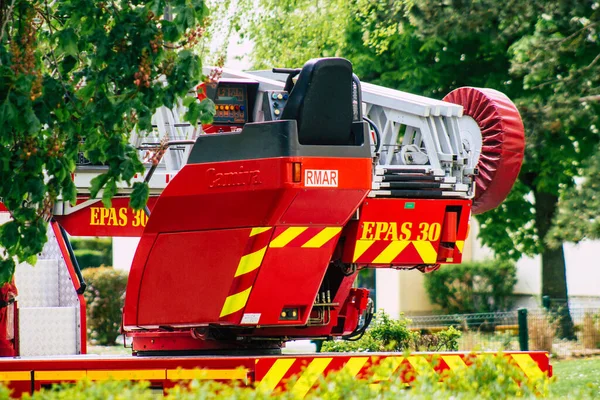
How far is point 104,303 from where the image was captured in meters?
23.7

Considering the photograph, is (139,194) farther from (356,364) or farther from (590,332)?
(590,332)

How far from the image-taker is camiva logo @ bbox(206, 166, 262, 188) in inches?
316

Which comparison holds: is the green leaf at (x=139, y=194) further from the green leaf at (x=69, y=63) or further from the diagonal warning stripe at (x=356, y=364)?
the diagonal warning stripe at (x=356, y=364)

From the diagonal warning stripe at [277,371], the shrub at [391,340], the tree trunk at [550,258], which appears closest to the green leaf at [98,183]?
the diagonal warning stripe at [277,371]

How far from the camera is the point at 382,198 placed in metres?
9.19

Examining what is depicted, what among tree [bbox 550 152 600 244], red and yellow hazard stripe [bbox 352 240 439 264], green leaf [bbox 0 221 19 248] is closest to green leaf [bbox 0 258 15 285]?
green leaf [bbox 0 221 19 248]

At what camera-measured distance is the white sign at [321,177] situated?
7.98 meters

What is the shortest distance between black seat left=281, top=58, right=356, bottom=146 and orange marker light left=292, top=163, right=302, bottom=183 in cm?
18

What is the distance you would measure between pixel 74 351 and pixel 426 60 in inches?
582

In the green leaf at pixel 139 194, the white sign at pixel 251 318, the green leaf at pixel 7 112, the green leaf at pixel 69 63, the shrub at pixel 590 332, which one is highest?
the green leaf at pixel 69 63

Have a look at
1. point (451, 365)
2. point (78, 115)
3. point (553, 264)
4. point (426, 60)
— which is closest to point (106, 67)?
point (78, 115)

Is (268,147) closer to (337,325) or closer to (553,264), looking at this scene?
(337,325)

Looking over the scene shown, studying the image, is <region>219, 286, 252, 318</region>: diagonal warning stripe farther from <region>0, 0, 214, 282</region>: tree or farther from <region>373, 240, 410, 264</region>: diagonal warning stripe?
<region>373, 240, 410, 264</region>: diagonal warning stripe

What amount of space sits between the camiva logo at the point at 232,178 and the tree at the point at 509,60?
10252 millimetres
